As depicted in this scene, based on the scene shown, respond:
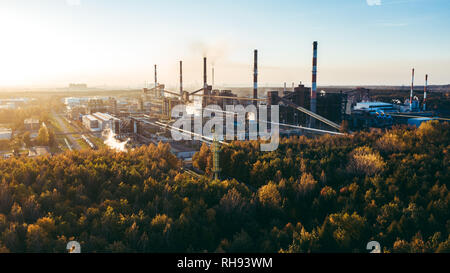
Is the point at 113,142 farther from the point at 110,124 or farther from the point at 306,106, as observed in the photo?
the point at 306,106

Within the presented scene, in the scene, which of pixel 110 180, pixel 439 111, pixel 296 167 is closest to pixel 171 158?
pixel 110 180

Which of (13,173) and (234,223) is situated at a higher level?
(13,173)

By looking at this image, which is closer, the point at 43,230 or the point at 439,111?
the point at 43,230

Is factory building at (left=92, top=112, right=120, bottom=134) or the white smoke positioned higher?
factory building at (left=92, top=112, right=120, bottom=134)

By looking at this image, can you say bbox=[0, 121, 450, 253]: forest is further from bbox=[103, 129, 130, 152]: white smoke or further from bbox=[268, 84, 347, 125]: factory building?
bbox=[268, 84, 347, 125]: factory building

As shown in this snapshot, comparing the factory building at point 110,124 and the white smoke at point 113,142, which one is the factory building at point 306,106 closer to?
the white smoke at point 113,142

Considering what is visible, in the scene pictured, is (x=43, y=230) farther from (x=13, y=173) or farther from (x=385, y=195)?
(x=385, y=195)

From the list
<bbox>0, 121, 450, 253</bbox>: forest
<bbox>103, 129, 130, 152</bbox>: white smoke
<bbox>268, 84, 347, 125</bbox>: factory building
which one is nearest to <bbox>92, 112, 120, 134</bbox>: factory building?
<bbox>103, 129, 130, 152</bbox>: white smoke
